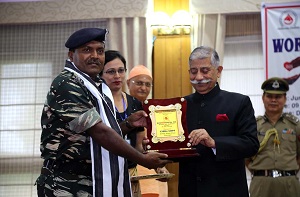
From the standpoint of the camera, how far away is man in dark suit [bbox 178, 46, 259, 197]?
2.25 metres

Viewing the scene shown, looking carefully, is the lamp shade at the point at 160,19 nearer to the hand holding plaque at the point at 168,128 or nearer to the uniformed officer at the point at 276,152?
the uniformed officer at the point at 276,152

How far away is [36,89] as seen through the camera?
19.6 feet

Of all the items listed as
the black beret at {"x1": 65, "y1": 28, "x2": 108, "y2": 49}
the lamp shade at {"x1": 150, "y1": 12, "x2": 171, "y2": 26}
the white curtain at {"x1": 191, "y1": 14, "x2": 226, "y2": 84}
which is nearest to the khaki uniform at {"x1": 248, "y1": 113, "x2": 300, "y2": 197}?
the white curtain at {"x1": 191, "y1": 14, "x2": 226, "y2": 84}

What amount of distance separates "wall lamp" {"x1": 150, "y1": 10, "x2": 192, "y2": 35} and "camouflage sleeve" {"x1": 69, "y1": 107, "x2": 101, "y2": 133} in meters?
3.66

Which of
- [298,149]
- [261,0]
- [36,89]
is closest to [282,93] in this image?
[298,149]

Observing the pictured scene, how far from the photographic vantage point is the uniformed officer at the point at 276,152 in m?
3.90

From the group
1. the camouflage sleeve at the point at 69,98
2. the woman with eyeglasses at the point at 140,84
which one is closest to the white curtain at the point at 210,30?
the woman with eyeglasses at the point at 140,84

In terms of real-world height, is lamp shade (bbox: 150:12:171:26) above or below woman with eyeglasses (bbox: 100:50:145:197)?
above

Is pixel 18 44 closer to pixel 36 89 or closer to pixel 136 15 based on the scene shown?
pixel 36 89

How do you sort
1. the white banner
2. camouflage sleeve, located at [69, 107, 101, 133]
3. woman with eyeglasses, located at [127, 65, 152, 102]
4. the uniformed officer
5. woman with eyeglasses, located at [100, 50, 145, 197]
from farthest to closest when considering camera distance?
the white banner, the uniformed officer, woman with eyeglasses, located at [127, 65, 152, 102], woman with eyeglasses, located at [100, 50, 145, 197], camouflage sleeve, located at [69, 107, 101, 133]

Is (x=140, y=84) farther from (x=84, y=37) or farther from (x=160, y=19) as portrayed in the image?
(x=160, y=19)

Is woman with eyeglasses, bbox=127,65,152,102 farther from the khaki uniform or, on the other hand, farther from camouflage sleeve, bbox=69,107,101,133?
camouflage sleeve, bbox=69,107,101,133

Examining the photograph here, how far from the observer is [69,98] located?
2.04 meters

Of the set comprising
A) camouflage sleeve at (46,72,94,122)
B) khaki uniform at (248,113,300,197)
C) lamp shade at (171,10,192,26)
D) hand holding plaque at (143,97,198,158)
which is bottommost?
khaki uniform at (248,113,300,197)
